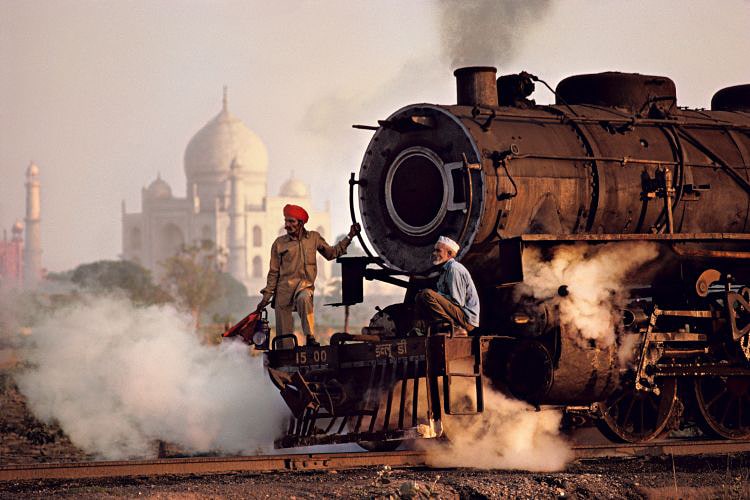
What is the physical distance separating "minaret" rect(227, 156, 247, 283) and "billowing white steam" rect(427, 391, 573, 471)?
152 m

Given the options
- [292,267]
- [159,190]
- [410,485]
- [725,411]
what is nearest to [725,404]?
[725,411]

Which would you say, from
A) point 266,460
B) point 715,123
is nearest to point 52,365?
point 266,460

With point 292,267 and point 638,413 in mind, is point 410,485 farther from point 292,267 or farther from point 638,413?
point 638,413

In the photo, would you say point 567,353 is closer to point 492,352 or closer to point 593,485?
point 492,352

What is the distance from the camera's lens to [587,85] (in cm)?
1291

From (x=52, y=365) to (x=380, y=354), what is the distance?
6.95 metres

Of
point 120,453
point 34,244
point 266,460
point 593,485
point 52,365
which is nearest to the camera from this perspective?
point 593,485

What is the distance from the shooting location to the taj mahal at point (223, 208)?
6462 inches

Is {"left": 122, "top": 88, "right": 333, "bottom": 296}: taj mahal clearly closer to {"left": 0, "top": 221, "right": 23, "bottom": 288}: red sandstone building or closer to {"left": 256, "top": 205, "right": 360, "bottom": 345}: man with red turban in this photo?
{"left": 0, "top": 221, "right": 23, "bottom": 288}: red sandstone building

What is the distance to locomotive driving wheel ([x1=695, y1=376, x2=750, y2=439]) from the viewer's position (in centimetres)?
1245

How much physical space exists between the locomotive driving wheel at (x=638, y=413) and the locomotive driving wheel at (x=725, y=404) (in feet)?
1.49

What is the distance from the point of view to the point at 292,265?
12.2m

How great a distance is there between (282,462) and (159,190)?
16769 centimetres

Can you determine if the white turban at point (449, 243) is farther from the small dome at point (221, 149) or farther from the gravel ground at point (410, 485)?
the small dome at point (221, 149)
